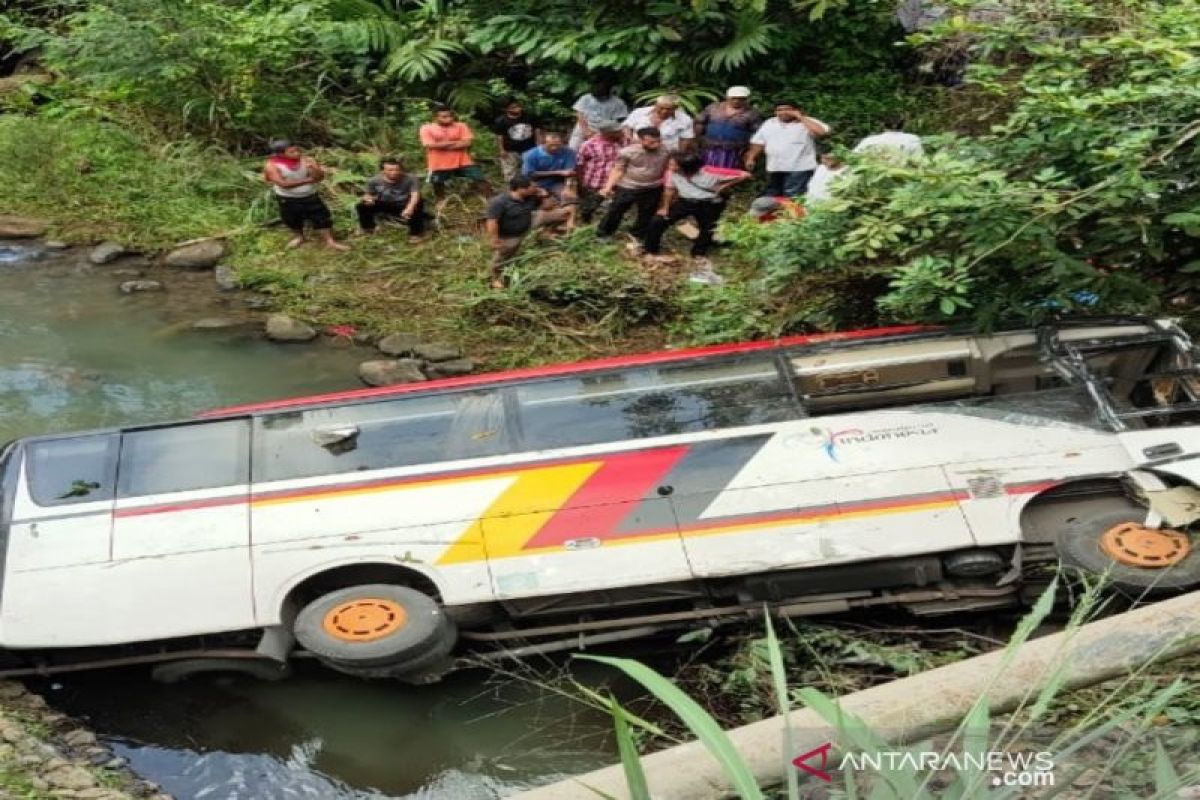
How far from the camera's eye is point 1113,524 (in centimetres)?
558

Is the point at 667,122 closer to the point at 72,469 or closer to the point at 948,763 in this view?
the point at 72,469

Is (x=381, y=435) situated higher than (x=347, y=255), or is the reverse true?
(x=381, y=435)

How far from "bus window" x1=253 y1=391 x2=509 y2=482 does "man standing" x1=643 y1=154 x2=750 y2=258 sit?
13.6ft

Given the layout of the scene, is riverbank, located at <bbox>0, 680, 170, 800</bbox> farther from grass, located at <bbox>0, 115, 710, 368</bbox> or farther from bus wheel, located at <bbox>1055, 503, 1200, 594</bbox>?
bus wheel, located at <bbox>1055, 503, 1200, 594</bbox>

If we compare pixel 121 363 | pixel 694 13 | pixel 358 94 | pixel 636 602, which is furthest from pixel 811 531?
pixel 358 94

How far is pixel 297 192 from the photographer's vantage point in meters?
10.7

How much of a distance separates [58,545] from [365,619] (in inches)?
61.8

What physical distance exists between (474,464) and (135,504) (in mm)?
1732

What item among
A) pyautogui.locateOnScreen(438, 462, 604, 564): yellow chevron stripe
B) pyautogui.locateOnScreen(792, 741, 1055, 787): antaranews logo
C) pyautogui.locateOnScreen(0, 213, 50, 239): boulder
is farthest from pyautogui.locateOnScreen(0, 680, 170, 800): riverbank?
pyautogui.locateOnScreen(0, 213, 50, 239): boulder

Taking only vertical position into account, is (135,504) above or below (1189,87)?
below

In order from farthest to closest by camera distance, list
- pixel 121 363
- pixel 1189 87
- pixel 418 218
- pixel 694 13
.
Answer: pixel 694 13 < pixel 418 218 < pixel 121 363 < pixel 1189 87

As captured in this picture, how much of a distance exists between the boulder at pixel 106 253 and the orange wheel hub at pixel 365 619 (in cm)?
704

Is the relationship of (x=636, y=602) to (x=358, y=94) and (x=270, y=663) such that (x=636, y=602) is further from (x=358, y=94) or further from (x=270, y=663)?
(x=358, y=94)

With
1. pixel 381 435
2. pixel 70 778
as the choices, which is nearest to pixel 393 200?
pixel 381 435
